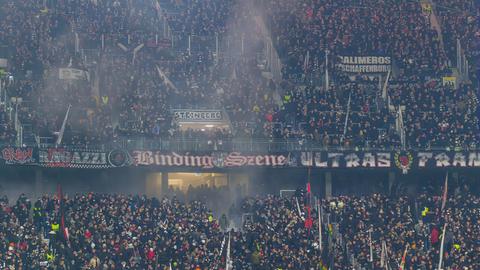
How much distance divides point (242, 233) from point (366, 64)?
14.6 metres

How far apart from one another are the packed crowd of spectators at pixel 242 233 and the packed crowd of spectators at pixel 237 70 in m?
3.64

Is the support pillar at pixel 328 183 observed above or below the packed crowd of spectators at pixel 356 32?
below

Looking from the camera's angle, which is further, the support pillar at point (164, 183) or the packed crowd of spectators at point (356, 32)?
the packed crowd of spectators at point (356, 32)

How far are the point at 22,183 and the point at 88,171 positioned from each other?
2961mm

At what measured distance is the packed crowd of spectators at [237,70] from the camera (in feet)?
155

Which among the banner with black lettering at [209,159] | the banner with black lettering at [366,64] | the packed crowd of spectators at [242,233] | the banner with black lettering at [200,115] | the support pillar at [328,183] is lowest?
the packed crowd of spectators at [242,233]

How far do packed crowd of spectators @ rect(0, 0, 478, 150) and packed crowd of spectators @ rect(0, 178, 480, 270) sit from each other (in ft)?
12.0

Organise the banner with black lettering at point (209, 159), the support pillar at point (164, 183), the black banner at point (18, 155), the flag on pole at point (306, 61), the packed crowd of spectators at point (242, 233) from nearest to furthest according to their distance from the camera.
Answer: the packed crowd of spectators at point (242, 233) < the black banner at point (18, 155) < the banner with black lettering at point (209, 159) < the support pillar at point (164, 183) < the flag on pole at point (306, 61)

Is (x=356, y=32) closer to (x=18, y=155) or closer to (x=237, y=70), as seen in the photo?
(x=237, y=70)

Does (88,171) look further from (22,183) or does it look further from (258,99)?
(258,99)

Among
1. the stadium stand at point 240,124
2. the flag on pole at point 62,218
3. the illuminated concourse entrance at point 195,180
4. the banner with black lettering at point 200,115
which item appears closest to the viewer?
the flag on pole at point 62,218

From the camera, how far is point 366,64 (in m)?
53.3

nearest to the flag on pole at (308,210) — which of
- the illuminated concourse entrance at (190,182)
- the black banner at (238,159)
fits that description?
the black banner at (238,159)

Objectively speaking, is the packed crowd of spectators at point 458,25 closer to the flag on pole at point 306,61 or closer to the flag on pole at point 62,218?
the flag on pole at point 306,61
